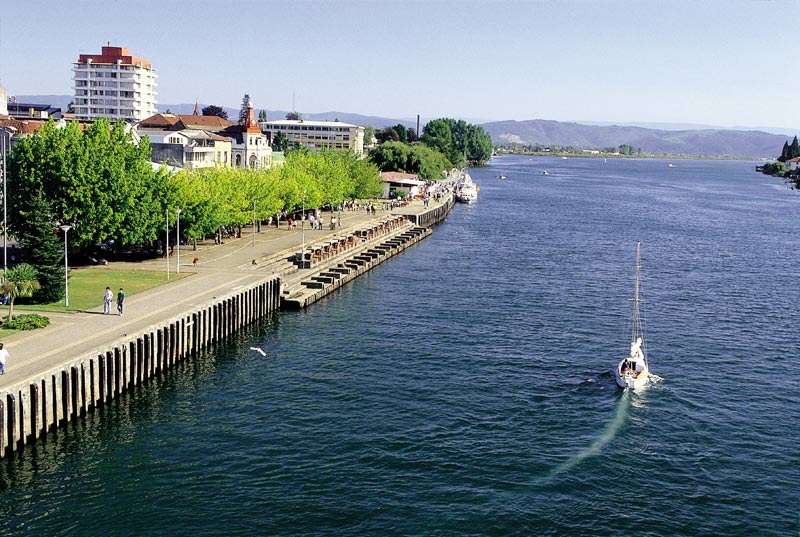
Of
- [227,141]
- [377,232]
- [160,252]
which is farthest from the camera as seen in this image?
[227,141]

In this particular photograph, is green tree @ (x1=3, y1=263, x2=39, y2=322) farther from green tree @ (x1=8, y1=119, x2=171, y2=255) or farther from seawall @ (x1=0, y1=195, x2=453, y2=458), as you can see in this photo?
green tree @ (x1=8, y1=119, x2=171, y2=255)

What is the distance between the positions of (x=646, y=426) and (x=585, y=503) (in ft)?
34.2

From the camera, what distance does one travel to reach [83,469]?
37.7m

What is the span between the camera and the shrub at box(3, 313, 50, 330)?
48781mm

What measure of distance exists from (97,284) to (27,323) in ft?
45.8

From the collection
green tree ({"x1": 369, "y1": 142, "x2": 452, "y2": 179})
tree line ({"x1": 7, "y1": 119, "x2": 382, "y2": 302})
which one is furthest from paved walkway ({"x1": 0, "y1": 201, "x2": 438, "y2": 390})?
green tree ({"x1": 369, "y1": 142, "x2": 452, "y2": 179})

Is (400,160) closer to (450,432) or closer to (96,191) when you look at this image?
(96,191)

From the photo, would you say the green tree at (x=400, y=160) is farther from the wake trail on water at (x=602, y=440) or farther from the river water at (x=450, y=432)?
the wake trail on water at (x=602, y=440)

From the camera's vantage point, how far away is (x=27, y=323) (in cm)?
4897

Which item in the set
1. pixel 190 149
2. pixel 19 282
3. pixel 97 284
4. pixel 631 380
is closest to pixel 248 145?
pixel 190 149

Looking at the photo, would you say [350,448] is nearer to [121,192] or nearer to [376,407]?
[376,407]

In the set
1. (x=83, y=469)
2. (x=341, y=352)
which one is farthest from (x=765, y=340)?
(x=83, y=469)

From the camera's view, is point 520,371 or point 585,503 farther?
A: point 520,371

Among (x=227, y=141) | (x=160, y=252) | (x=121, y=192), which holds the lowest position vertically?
(x=160, y=252)
